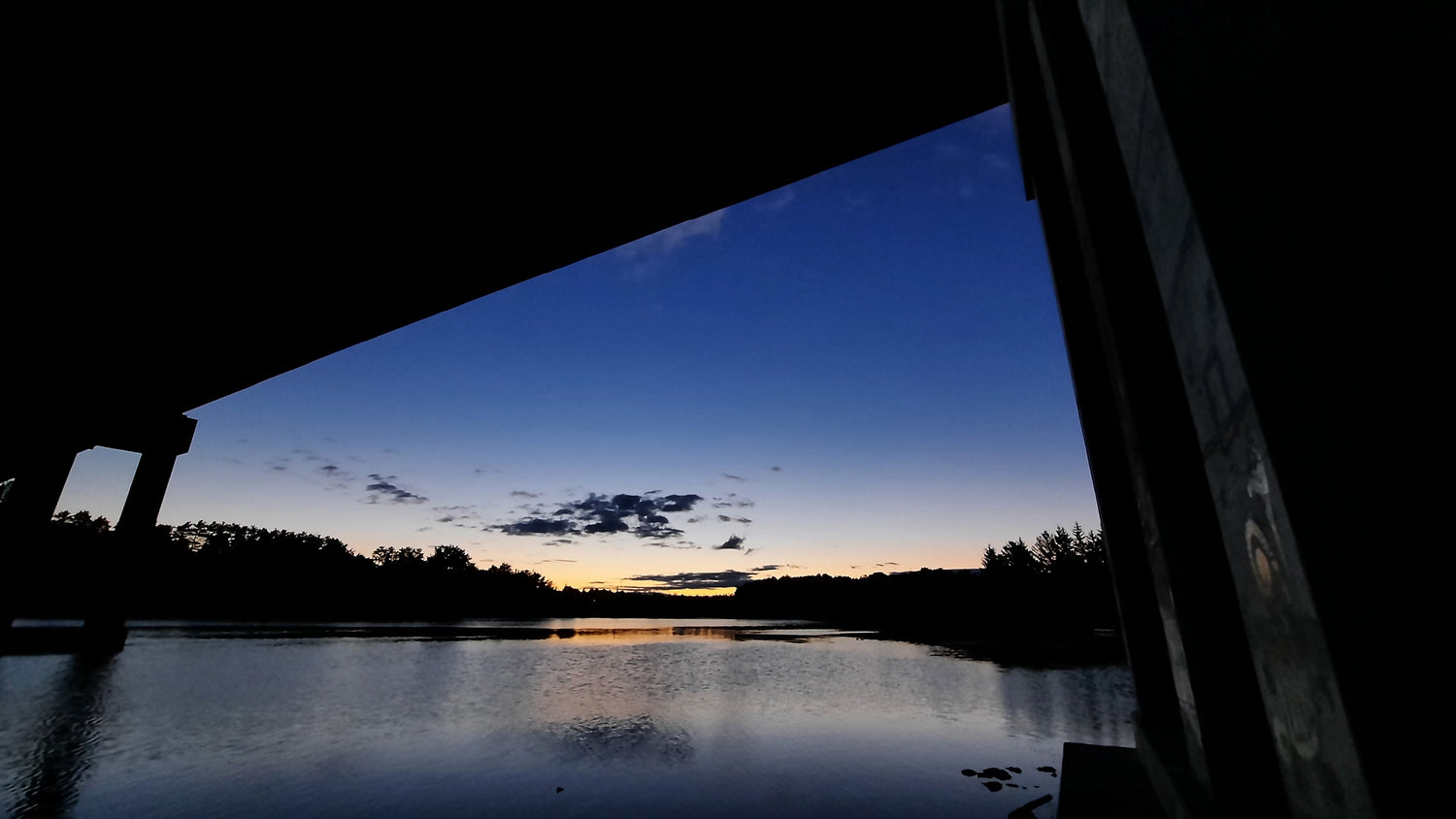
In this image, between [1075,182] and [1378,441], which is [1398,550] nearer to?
[1378,441]

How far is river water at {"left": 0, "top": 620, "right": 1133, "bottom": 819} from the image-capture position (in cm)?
953

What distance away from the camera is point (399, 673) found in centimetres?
2725

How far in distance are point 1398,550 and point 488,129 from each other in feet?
17.1

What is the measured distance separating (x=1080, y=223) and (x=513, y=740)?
16.3m

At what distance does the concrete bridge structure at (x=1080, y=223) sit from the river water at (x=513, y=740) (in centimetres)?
511

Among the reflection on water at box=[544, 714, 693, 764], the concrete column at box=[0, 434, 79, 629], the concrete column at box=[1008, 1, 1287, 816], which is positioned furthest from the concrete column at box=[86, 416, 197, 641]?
the concrete column at box=[1008, 1, 1287, 816]

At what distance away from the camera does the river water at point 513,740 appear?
9.53 metres

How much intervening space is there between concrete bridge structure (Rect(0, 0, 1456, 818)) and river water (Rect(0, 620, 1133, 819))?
5.11m

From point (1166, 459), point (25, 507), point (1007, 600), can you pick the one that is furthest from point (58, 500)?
point (1007, 600)

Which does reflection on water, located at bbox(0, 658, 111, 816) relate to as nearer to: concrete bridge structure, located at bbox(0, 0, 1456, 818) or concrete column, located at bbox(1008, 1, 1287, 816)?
concrete bridge structure, located at bbox(0, 0, 1456, 818)

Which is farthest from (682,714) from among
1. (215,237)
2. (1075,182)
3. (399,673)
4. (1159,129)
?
(1159,129)

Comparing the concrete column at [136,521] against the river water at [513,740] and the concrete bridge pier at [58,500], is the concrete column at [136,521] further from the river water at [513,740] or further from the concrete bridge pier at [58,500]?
the river water at [513,740]

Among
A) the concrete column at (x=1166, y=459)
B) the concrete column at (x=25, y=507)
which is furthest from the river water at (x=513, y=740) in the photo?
the concrete column at (x=1166, y=459)

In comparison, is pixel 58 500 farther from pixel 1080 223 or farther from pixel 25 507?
pixel 1080 223
